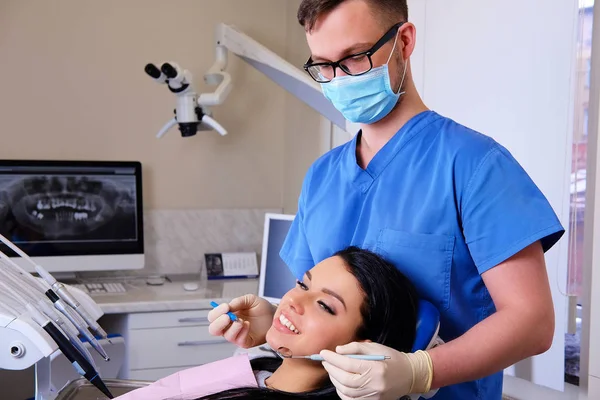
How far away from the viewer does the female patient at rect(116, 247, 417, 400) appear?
1011 millimetres

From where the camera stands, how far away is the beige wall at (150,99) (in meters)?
2.69

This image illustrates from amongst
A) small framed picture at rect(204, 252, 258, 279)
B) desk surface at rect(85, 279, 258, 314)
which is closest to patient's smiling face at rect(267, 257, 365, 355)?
desk surface at rect(85, 279, 258, 314)

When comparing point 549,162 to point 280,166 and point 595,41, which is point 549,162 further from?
point 280,166

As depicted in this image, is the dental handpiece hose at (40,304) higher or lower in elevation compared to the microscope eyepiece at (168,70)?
lower

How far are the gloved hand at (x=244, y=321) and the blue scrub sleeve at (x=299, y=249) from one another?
3.8 inches

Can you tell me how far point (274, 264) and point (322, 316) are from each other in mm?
1491

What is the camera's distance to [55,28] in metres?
2.70

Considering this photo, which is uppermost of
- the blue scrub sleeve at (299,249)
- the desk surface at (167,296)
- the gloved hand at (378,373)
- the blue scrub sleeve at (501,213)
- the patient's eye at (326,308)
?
the blue scrub sleeve at (501,213)

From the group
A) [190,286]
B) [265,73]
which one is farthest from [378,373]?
[190,286]

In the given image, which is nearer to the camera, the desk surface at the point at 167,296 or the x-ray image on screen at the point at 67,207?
the desk surface at the point at 167,296

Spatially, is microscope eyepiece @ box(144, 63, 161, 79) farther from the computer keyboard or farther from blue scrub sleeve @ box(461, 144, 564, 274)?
blue scrub sleeve @ box(461, 144, 564, 274)

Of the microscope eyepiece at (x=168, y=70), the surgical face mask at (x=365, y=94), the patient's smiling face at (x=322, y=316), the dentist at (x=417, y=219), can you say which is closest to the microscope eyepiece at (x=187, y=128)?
the microscope eyepiece at (x=168, y=70)

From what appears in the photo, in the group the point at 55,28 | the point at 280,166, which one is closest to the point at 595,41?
the point at 280,166

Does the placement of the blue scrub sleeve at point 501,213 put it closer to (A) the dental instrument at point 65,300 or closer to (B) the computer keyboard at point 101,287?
(A) the dental instrument at point 65,300
